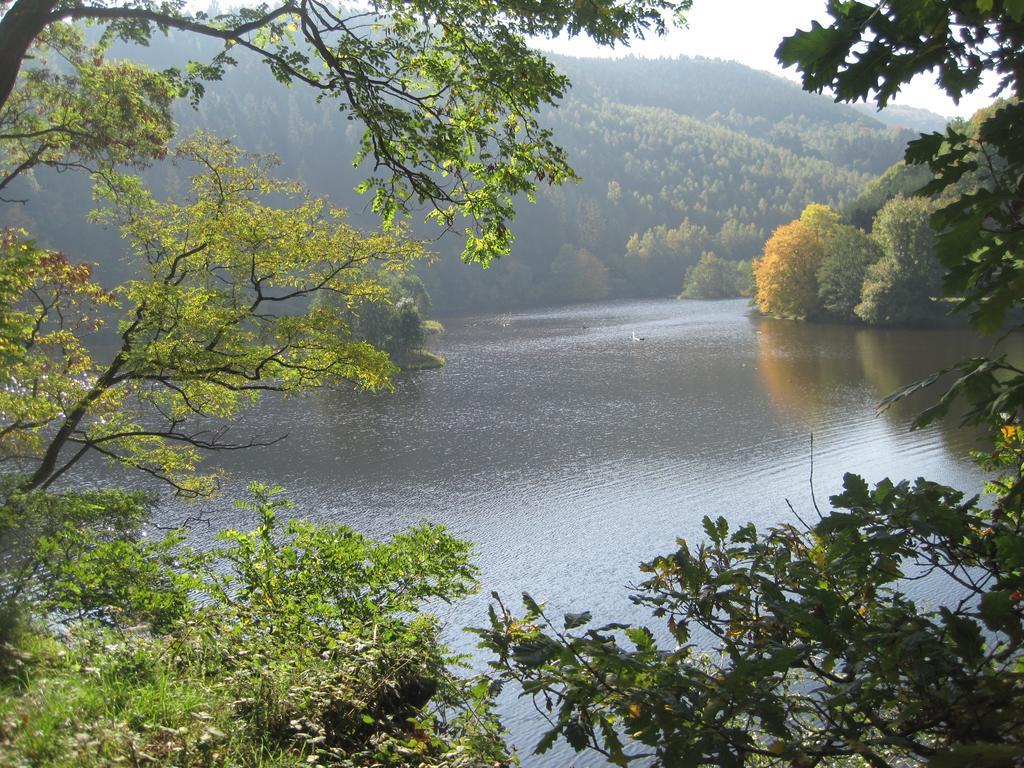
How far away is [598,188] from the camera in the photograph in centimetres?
11962

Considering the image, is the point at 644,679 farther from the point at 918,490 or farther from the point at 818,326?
the point at 818,326

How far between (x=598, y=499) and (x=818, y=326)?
33.5 meters

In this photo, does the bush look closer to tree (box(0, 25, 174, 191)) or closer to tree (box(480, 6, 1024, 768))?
tree (box(480, 6, 1024, 768))

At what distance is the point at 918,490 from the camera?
2.00 metres

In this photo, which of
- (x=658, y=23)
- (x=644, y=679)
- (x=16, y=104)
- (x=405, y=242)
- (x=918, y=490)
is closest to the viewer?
(x=644, y=679)

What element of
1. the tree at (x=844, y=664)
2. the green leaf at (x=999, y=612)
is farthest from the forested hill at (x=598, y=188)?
the green leaf at (x=999, y=612)

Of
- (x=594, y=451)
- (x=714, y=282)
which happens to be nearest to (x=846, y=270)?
(x=594, y=451)

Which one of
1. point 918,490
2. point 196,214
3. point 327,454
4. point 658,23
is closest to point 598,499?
point 327,454

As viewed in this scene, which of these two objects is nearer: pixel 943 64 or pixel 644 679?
pixel 943 64

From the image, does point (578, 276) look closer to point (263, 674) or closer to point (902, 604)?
point (263, 674)

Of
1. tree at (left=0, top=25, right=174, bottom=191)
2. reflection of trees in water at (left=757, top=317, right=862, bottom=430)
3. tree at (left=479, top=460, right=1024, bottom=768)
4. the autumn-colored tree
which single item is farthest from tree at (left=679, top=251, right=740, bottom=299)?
tree at (left=479, top=460, right=1024, bottom=768)

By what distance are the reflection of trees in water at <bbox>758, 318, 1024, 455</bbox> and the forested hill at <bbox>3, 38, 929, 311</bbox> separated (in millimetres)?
41256

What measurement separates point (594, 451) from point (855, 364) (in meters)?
15.8

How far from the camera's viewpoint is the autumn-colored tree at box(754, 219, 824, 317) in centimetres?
4806
